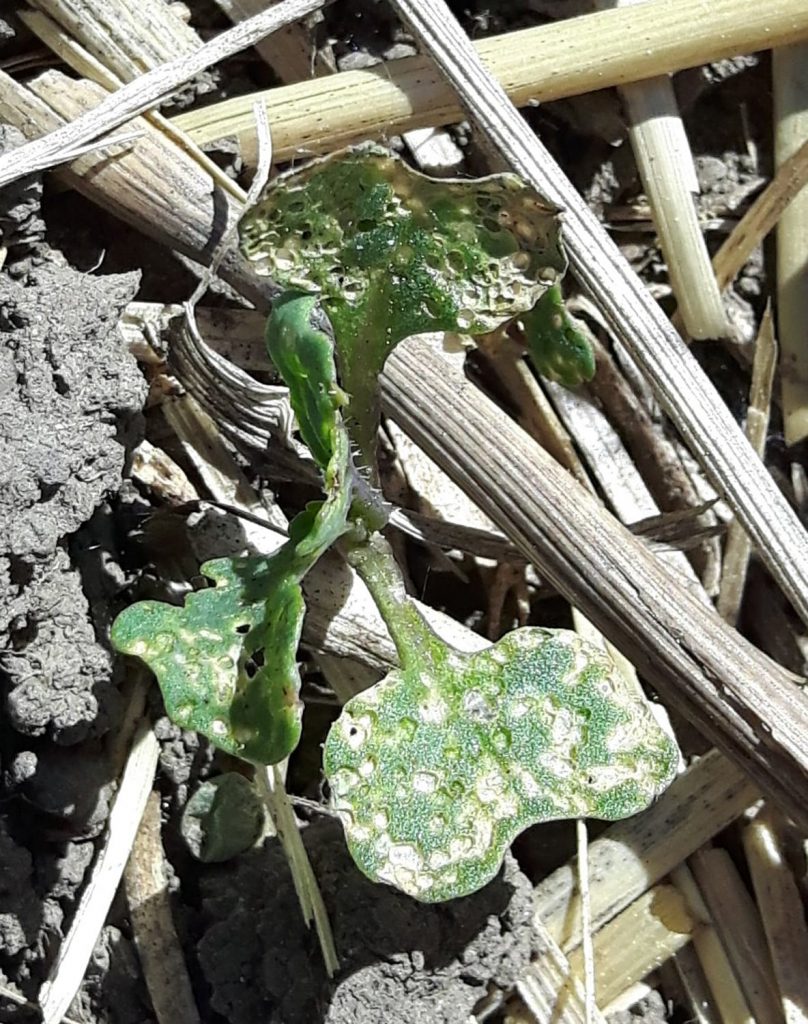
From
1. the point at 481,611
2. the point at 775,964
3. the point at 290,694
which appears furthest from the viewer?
the point at 481,611

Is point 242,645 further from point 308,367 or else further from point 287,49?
point 287,49

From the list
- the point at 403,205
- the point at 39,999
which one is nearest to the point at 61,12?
the point at 403,205

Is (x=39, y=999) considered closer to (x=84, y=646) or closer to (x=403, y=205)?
(x=84, y=646)

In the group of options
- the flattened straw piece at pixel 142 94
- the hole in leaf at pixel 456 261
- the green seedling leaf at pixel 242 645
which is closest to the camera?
the green seedling leaf at pixel 242 645

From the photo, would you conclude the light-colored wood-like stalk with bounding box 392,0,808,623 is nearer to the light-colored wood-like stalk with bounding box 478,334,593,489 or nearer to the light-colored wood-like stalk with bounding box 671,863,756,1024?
the light-colored wood-like stalk with bounding box 478,334,593,489

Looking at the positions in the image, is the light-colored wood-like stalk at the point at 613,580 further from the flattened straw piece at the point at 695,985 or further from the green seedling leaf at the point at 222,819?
the green seedling leaf at the point at 222,819

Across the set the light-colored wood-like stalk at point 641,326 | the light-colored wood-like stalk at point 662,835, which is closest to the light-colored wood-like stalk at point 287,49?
the light-colored wood-like stalk at point 641,326
